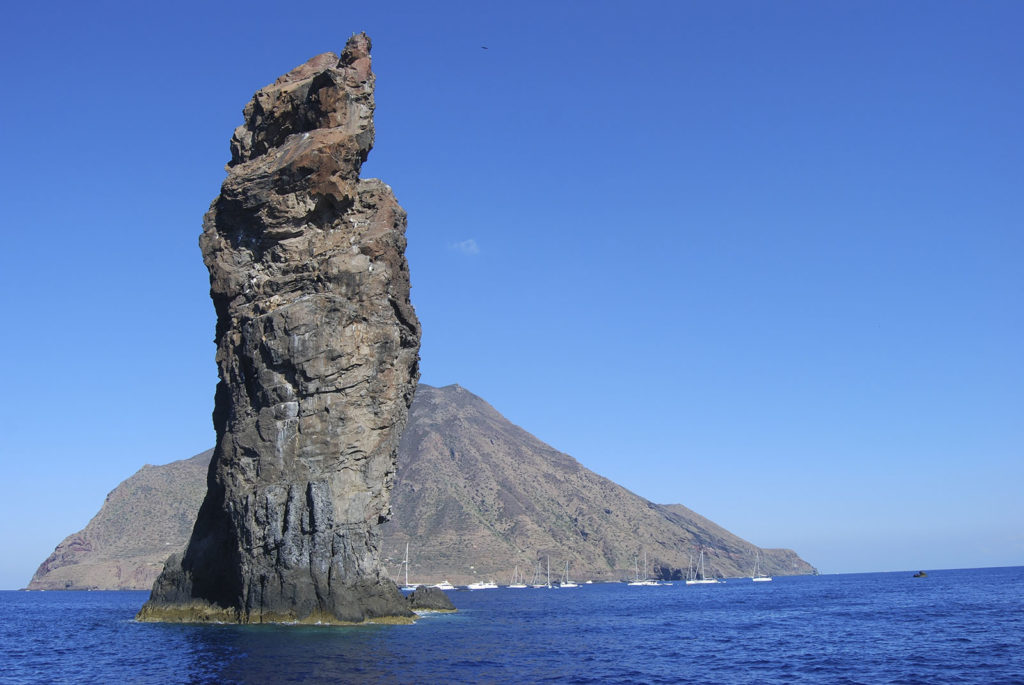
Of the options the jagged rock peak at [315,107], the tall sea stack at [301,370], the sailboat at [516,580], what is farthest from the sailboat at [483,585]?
the jagged rock peak at [315,107]

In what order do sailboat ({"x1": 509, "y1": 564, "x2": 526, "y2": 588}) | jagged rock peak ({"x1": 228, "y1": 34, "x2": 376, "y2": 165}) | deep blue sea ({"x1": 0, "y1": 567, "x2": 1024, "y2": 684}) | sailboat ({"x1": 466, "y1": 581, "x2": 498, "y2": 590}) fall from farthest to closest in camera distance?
1. sailboat ({"x1": 509, "y1": 564, "x2": 526, "y2": 588})
2. sailboat ({"x1": 466, "y1": 581, "x2": 498, "y2": 590})
3. jagged rock peak ({"x1": 228, "y1": 34, "x2": 376, "y2": 165})
4. deep blue sea ({"x1": 0, "y1": 567, "x2": 1024, "y2": 684})

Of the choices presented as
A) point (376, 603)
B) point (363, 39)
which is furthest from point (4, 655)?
point (363, 39)

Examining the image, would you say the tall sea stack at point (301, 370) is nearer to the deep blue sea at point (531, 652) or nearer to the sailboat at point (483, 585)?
the deep blue sea at point (531, 652)

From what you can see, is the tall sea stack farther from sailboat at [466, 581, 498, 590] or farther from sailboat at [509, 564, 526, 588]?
sailboat at [509, 564, 526, 588]

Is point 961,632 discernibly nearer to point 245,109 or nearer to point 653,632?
point 653,632

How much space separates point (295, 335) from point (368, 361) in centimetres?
521

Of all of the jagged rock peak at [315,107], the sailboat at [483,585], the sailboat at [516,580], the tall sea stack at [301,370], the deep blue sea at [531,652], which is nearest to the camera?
the deep blue sea at [531,652]

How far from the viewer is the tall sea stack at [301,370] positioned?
5166cm

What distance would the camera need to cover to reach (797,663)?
1586 inches

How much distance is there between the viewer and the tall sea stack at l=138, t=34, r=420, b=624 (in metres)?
51.7

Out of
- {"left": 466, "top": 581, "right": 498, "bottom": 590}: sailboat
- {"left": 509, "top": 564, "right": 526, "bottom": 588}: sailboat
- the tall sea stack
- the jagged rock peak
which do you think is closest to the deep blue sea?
the tall sea stack

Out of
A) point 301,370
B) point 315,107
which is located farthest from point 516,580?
point 315,107

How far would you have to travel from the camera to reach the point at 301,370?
2146 inches

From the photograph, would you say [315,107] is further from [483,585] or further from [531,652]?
[483,585]
